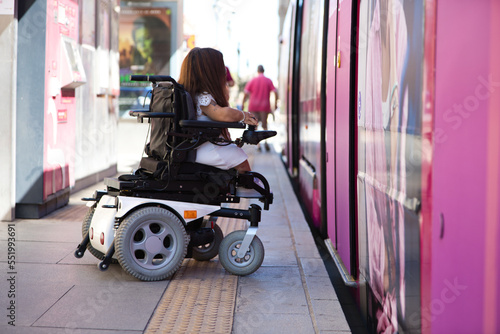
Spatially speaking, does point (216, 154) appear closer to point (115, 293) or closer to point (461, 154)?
point (115, 293)

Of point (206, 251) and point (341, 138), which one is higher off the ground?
point (341, 138)

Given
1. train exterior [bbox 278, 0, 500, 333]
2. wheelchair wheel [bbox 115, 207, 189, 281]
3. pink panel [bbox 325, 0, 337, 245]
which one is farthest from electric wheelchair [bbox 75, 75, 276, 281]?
pink panel [bbox 325, 0, 337, 245]

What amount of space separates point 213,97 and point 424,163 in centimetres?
250

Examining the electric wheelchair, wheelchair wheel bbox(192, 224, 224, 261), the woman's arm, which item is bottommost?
wheelchair wheel bbox(192, 224, 224, 261)

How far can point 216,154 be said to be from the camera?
4758 mm

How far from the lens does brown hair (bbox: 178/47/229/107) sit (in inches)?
193

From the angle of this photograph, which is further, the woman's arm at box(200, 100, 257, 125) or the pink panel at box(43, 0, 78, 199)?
the pink panel at box(43, 0, 78, 199)

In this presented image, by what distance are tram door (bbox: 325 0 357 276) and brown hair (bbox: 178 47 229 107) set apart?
0.83m

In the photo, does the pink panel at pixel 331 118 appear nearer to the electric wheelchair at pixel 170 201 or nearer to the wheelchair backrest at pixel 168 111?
the electric wheelchair at pixel 170 201

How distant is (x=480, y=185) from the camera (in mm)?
2396

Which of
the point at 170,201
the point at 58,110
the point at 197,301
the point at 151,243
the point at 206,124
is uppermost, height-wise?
the point at 58,110

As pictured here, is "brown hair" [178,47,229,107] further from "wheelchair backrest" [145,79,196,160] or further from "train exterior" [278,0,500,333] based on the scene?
"train exterior" [278,0,500,333]

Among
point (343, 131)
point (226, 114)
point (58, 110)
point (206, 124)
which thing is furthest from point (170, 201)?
point (58, 110)

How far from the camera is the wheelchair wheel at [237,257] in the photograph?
478cm
